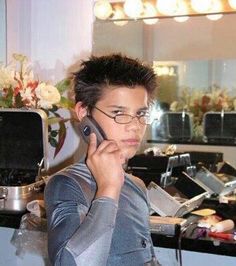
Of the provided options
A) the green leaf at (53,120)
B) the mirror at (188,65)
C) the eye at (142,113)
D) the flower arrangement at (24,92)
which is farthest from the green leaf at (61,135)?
the eye at (142,113)

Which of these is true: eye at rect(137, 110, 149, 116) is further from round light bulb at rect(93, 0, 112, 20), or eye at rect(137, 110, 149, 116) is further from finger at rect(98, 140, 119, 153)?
round light bulb at rect(93, 0, 112, 20)

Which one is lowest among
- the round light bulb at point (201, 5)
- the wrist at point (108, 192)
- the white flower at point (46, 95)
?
the wrist at point (108, 192)

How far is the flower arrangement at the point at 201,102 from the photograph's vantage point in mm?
1749

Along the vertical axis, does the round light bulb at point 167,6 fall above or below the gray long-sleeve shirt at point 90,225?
above

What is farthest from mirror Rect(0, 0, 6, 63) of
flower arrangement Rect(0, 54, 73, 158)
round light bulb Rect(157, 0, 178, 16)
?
round light bulb Rect(157, 0, 178, 16)

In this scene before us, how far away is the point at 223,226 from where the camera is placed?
4.11 feet

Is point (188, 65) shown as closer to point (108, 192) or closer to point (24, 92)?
point (24, 92)

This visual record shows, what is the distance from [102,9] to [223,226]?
1.07 metres

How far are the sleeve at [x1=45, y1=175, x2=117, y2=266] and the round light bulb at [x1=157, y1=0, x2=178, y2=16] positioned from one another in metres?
1.22

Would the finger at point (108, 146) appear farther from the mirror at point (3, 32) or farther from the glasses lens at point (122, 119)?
the mirror at point (3, 32)

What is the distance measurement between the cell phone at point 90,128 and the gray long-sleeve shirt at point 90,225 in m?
0.06

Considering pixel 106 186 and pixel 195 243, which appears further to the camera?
pixel 195 243

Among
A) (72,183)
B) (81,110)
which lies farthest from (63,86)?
(72,183)

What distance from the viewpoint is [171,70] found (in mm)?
1841
